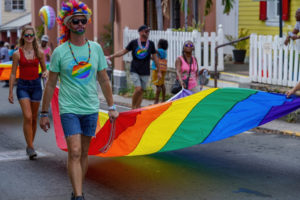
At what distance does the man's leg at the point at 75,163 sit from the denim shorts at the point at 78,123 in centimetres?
7

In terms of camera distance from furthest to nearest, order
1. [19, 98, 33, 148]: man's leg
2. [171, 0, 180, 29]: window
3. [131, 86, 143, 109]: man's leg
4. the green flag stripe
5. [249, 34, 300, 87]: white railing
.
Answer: [171, 0, 180, 29]: window
[249, 34, 300, 87]: white railing
[131, 86, 143, 109]: man's leg
[19, 98, 33, 148]: man's leg
the green flag stripe

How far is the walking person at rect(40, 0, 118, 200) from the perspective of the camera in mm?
6254

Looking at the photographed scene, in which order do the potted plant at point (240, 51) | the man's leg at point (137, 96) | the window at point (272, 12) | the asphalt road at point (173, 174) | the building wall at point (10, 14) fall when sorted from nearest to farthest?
the asphalt road at point (173, 174) < the man's leg at point (137, 96) < the window at point (272, 12) < the potted plant at point (240, 51) < the building wall at point (10, 14)

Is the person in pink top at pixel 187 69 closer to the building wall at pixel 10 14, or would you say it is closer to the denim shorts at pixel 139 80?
the denim shorts at pixel 139 80

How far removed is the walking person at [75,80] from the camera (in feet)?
20.5

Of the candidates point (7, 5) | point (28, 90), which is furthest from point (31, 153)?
point (7, 5)

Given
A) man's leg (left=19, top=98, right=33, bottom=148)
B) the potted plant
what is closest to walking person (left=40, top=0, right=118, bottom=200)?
man's leg (left=19, top=98, right=33, bottom=148)

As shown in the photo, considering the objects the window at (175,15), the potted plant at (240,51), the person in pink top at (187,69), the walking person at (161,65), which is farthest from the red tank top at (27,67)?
the window at (175,15)

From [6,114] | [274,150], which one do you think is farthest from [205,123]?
[6,114]

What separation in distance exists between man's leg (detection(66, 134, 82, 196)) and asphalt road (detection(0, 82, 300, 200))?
69cm

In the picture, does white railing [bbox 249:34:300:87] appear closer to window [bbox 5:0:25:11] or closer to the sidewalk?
the sidewalk

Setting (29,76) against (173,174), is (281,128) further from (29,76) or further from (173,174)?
(29,76)

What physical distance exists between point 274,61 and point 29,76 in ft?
21.2

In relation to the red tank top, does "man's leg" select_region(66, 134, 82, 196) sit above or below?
below
